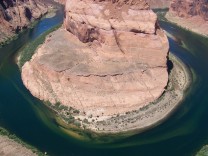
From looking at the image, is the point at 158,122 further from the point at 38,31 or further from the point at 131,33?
the point at 38,31

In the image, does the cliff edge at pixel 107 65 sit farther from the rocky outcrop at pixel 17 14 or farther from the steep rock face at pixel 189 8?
the steep rock face at pixel 189 8

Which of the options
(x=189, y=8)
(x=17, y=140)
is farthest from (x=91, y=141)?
(x=189, y=8)

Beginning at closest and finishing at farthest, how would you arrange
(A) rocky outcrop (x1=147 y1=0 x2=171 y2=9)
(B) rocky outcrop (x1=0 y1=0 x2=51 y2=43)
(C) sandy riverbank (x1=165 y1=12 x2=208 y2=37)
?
(B) rocky outcrop (x1=0 y1=0 x2=51 y2=43)
(C) sandy riverbank (x1=165 y1=12 x2=208 y2=37)
(A) rocky outcrop (x1=147 y1=0 x2=171 y2=9)

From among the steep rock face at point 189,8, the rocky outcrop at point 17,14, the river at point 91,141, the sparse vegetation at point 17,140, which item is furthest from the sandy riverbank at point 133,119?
the steep rock face at point 189,8

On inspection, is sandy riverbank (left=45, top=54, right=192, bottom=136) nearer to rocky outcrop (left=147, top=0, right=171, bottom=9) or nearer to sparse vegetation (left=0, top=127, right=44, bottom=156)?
sparse vegetation (left=0, top=127, right=44, bottom=156)

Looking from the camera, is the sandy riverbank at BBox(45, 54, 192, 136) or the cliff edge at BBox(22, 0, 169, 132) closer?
the sandy riverbank at BBox(45, 54, 192, 136)

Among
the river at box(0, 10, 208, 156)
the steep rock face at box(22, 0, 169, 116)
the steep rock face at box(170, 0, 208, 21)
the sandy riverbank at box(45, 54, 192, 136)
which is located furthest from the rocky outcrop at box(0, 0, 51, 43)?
the sandy riverbank at box(45, 54, 192, 136)
